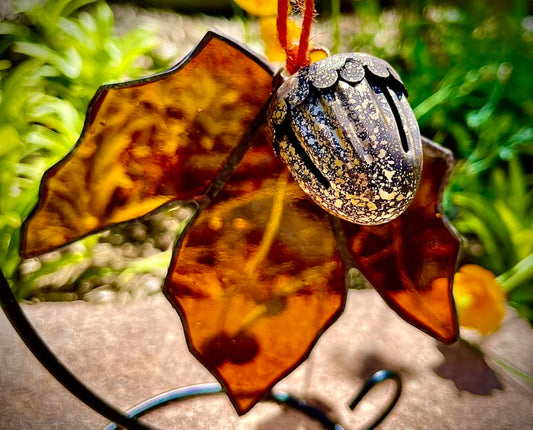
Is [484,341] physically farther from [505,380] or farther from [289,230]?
[289,230]

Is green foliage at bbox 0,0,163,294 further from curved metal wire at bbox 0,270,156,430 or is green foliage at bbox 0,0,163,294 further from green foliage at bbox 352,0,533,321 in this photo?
green foliage at bbox 352,0,533,321

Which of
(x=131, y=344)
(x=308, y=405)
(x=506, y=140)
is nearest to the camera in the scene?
(x=308, y=405)

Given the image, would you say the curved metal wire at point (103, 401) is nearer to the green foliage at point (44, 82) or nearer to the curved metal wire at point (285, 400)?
the curved metal wire at point (285, 400)

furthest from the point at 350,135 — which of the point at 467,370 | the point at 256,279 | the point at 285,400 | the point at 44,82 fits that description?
the point at 44,82

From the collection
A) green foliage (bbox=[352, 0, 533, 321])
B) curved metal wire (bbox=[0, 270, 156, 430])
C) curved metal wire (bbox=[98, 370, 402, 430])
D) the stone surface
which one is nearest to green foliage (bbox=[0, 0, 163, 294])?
the stone surface

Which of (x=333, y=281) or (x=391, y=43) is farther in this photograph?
(x=391, y=43)

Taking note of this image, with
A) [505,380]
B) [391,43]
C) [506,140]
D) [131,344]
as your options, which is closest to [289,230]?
[131,344]
